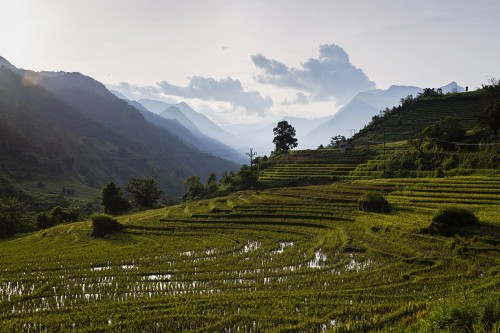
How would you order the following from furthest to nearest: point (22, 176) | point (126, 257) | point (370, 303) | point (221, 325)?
point (22, 176), point (126, 257), point (370, 303), point (221, 325)

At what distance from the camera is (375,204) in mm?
45312

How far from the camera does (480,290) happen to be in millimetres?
20016

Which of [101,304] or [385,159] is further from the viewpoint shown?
[385,159]

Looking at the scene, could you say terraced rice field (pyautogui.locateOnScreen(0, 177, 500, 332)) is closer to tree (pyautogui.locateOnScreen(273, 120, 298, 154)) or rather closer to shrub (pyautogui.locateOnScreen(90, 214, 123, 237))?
shrub (pyautogui.locateOnScreen(90, 214, 123, 237))

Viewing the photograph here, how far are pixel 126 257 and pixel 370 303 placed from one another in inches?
845

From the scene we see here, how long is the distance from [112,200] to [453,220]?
6872 centimetres

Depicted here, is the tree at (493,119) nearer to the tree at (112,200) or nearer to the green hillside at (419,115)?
the green hillside at (419,115)

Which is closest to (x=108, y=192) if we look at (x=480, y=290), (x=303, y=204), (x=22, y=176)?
(x=303, y=204)

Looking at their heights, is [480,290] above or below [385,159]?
below

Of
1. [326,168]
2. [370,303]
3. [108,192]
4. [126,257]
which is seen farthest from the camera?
[326,168]

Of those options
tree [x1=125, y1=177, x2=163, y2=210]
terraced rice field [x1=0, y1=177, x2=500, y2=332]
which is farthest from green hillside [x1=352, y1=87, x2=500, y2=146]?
terraced rice field [x1=0, y1=177, x2=500, y2=332]

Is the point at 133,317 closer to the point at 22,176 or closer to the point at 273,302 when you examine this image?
the point at 273,302

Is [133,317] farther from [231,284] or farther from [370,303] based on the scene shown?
[370,303]

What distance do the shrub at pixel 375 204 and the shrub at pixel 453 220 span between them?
39.5 ft
